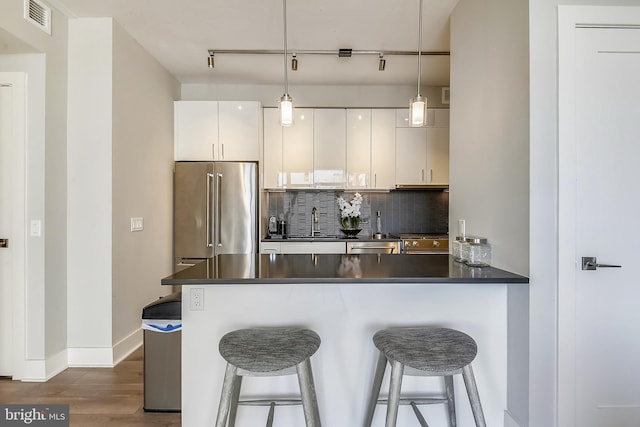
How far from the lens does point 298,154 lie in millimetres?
4090

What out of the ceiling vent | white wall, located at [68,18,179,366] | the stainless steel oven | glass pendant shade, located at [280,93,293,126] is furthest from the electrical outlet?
the stainless steel oven

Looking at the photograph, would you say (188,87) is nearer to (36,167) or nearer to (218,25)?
(218,25)

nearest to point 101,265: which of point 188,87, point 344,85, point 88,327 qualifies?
point 88,327

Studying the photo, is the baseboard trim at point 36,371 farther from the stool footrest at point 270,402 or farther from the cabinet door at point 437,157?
the cabinet door at point 437,157

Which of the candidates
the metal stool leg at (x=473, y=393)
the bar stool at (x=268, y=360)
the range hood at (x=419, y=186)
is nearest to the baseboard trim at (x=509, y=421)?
the metal stool leg at (x=473, y=393)

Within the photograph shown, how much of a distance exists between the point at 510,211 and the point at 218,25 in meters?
2.59

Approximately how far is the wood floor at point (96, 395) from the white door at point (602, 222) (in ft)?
7.10

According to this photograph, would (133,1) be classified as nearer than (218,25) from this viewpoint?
Yes

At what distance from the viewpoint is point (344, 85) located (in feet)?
14.0

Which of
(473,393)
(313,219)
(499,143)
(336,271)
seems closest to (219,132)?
(313,219)

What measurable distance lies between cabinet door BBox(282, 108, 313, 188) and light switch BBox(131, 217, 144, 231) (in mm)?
1579

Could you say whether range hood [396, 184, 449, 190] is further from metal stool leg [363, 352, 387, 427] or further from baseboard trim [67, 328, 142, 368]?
baseboard trim [67, 328, 142, 368]

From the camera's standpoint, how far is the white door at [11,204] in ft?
8.09

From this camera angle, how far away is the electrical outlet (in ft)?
5.82
